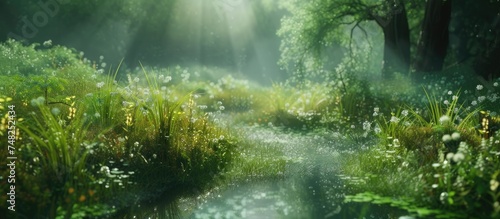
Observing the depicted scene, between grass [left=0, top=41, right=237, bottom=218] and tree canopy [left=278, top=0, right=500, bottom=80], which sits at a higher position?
tree canopy [left=278, top=0, right=500, bottom=80]

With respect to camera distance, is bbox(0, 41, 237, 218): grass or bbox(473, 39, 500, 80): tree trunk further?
bbox(473, 39, 500, 80): tree trunk

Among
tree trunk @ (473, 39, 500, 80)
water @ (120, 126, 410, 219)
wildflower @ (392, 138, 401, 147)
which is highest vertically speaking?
tree trunk @ (473, 39, 500, 80)

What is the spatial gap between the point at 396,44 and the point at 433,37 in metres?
1.81

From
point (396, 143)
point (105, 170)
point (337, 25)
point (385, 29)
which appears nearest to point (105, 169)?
point (105, 170)

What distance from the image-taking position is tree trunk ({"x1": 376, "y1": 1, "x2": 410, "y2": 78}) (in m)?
16.6

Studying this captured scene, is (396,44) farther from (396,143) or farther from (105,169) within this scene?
(105,169)

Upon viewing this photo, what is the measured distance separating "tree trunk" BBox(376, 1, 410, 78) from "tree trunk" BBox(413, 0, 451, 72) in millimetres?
1033

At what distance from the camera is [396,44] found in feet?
55.6

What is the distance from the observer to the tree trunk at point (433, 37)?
1475 centimetres

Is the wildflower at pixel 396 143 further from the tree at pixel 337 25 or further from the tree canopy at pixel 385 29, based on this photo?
the tree at pixel 337 25

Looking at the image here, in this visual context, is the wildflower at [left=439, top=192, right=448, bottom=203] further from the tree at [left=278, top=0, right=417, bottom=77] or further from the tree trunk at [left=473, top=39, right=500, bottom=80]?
the tree at [left=278, top=0, right=417, bottom=77]

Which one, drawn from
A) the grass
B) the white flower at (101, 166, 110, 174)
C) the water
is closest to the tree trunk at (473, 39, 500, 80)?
the water

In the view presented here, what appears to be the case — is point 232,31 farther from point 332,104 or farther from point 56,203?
point 56,203

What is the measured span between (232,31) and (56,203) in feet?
101
